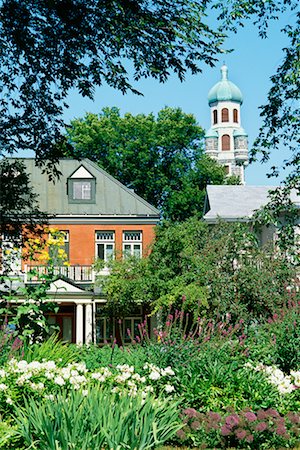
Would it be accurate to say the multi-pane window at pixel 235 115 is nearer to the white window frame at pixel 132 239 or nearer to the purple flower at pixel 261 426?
the white window frame at pixel 132 239

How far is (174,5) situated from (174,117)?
101 feet

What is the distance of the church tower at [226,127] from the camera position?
85.6m

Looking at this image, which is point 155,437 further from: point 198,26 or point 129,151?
point 129,151

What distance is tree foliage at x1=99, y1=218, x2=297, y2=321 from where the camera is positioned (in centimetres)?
2298

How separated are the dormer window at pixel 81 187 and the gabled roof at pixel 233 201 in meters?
5.27

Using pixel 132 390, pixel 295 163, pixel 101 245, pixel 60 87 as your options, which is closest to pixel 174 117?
pixel 101 245

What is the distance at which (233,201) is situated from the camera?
31.3 metres

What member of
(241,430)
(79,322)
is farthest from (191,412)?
(79,322)

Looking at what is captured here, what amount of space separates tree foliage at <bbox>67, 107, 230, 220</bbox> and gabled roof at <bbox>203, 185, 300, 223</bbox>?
543 cm

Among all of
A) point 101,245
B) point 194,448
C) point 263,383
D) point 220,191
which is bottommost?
point 194,448

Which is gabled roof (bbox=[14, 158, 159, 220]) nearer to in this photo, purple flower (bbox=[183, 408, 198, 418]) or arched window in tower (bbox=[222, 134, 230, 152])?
purple flower (bbox=[183, 408, 198, 418])

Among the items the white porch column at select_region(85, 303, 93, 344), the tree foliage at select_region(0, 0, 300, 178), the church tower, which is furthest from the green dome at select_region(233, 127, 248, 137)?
the tree foliage at select_region(0, 0, 300, 178)

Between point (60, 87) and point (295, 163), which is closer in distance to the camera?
point (60, 87)

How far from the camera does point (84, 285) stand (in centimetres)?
3017
